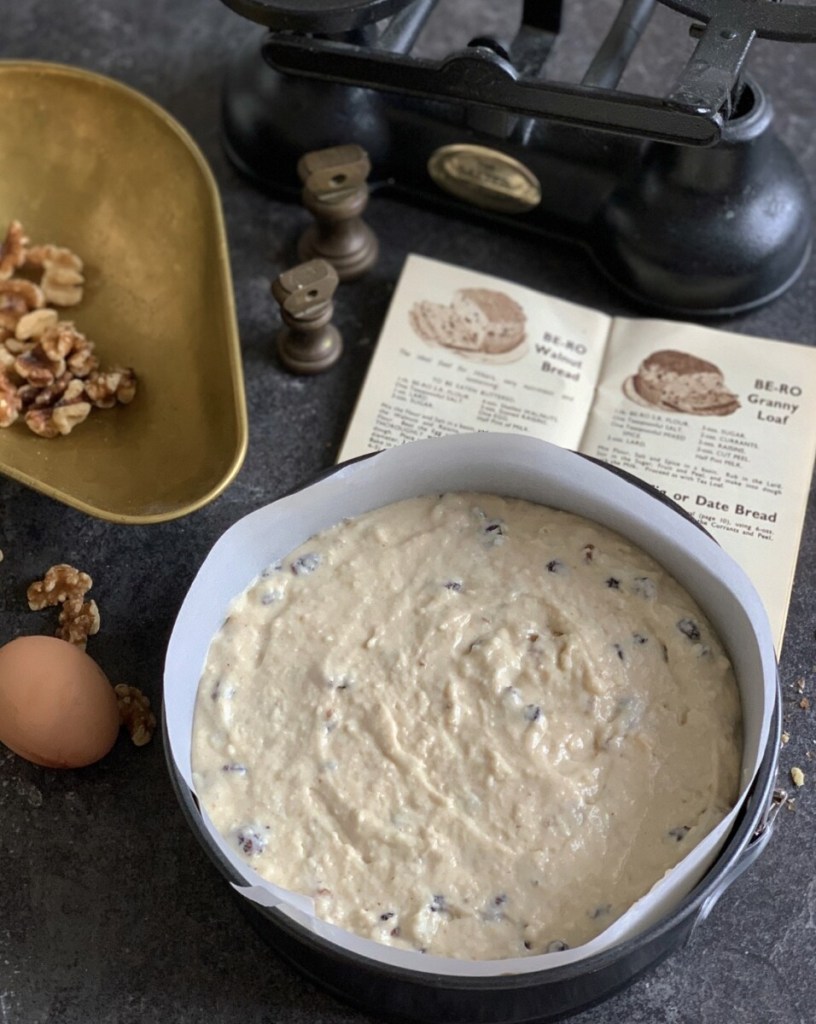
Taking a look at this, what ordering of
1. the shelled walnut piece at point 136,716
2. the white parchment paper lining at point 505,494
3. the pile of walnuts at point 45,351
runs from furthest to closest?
the pile of walnuts at point 45,351 < the shelled walnut piece at point 136,716 < the white parchment paper lining at point 505,494

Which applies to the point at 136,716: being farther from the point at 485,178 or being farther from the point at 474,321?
the point at 485,178

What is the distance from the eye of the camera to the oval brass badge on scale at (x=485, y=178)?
1089mm

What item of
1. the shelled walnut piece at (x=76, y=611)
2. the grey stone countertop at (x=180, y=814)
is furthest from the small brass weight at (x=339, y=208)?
the shelled walnut piece at (x=76, y=611)

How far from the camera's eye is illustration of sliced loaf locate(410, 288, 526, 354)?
110 centimetres

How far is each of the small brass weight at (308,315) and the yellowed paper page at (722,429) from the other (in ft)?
0.83

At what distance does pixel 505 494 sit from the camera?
939 mm

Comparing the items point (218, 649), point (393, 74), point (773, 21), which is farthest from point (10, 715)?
point (773, 21)

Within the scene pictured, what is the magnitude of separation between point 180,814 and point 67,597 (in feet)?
0.68

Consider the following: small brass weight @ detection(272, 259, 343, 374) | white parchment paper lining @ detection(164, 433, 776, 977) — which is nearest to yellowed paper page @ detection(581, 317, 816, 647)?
white parchment paper lining @ detection(164, 433, 776, 977)

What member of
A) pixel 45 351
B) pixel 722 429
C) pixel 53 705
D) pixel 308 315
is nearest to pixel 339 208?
pixel 308 315

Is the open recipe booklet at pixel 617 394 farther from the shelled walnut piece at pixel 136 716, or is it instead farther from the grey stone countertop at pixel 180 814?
the shelled walnut piece at pixel 136 716

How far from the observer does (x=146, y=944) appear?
84cm

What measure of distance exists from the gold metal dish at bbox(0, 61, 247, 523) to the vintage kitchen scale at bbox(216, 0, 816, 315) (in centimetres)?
12

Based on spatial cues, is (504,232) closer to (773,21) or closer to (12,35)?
(773,21)
